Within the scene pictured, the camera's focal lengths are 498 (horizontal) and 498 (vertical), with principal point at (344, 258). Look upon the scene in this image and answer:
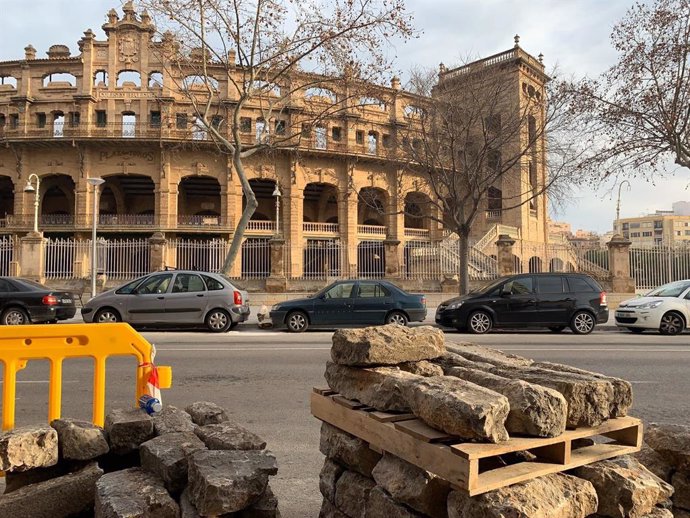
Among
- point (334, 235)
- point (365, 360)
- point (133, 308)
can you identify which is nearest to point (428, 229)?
point (334, 235)

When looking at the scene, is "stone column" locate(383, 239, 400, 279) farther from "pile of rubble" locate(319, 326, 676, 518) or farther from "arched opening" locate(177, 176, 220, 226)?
"arched opening" locate(177, 176, 220, 226)

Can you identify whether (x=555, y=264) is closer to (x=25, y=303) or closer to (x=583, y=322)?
(x=583, y=322)

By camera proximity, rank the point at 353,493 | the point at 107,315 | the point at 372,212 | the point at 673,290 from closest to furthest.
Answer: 1. the point at 353,493
2. the point at 107,315
3. the point at 673,290
4. the point at 372,212

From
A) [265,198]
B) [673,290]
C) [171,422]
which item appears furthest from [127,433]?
[265,198]

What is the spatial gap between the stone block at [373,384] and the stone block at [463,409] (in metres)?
0.17

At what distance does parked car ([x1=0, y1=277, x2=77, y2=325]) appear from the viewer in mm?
13906

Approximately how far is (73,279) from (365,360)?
22.0 m

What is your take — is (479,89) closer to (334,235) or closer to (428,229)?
(334,235)

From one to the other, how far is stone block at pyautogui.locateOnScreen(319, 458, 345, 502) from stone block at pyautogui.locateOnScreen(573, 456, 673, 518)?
1216mm

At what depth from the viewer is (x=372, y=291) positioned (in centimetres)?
1412

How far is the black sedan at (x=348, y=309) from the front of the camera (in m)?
13.9

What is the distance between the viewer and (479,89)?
1883cm

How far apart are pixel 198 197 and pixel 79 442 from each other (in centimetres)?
4165

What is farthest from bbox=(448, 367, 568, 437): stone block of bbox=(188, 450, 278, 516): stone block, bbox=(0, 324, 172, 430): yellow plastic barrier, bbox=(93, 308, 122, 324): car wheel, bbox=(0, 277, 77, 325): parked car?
bbox=(0, 277, 77, 325): parked car
